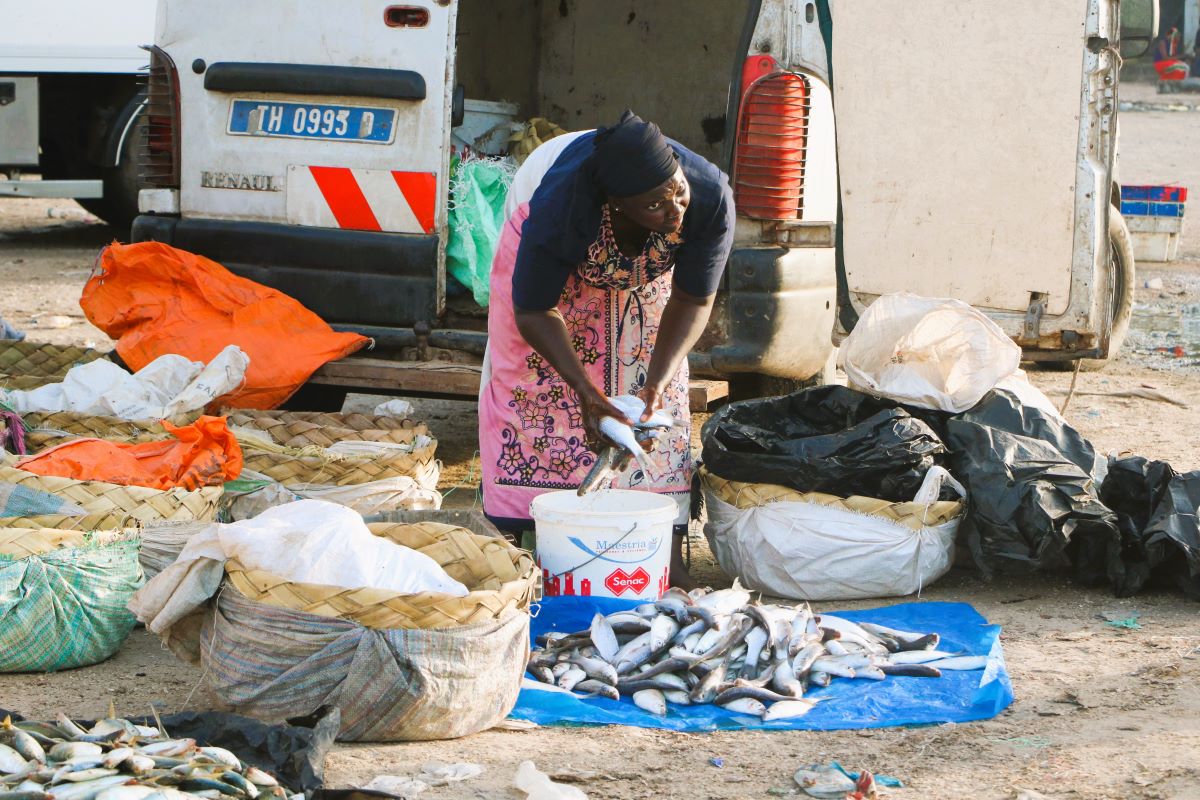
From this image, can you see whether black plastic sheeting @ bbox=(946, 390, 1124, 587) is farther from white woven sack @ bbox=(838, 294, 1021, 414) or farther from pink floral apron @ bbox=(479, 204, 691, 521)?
pink floral apron @ bbox=(479, 204, 691, 521)

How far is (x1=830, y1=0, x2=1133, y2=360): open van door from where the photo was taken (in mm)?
5020

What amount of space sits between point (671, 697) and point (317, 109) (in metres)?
2.77

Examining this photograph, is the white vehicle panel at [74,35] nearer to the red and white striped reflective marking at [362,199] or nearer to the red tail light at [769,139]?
the red and white striped reflective marking at [362,199]

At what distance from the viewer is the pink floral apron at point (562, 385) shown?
168 inches

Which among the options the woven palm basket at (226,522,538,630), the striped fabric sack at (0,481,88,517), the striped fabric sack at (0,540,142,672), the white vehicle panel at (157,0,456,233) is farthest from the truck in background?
the woven palm basket at (226,522,538,630)

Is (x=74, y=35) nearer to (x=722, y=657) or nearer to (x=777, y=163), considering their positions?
(x=777, y=163)

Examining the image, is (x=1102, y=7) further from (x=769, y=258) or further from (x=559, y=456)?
(x=559, y=456)

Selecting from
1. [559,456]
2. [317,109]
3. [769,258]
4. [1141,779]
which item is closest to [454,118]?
[317,109]

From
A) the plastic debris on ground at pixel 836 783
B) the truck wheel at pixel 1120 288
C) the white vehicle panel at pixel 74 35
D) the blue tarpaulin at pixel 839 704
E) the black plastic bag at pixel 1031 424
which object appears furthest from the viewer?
the white vehicle panel at pixel 74 35

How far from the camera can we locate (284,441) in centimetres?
502

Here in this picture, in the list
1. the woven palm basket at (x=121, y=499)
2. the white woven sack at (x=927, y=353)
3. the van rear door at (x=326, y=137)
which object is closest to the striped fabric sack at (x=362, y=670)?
the woven palm basket at (x=121, y=499)

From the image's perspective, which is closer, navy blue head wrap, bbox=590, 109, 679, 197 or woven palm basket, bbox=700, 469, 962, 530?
navy blue head wrap, bbox=590, 109, 679, 197

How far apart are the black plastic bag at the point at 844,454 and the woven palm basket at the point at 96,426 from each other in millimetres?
1872

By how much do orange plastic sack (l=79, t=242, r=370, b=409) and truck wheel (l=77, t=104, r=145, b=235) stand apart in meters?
5.39
